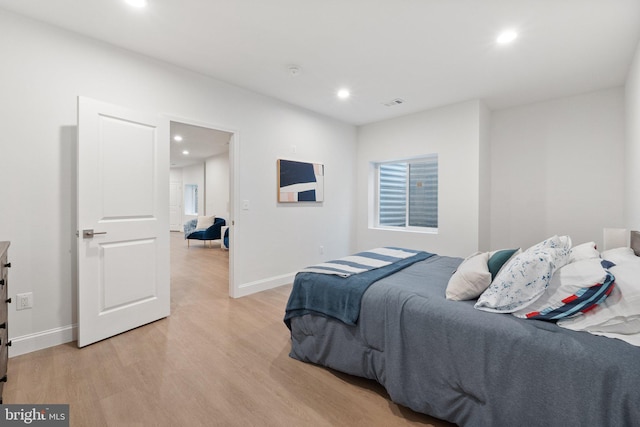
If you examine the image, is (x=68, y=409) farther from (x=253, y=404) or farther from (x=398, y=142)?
(x=398, y=142)

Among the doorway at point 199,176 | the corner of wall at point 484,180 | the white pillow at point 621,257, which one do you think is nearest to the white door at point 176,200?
the doorway at point 199,176

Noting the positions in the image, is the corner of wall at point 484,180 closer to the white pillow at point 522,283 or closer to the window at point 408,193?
the window at point 408,193

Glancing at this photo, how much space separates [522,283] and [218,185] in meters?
8.29

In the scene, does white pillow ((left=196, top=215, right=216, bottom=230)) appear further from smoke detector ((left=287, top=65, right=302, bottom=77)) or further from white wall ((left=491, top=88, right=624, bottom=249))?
white wall ((left=491, top=88, right=624, bottom=249))

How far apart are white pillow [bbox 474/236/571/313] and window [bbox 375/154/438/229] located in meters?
3.14

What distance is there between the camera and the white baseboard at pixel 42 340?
86.2 inches

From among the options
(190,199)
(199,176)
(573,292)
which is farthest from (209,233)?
(573,292)

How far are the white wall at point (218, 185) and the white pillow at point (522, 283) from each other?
7423mm

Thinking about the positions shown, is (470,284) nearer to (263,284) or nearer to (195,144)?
(263,284)

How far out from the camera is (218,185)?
859 centimetres

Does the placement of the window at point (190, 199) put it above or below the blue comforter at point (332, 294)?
above

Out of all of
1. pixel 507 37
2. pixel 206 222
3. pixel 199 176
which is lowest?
pixel 206 222

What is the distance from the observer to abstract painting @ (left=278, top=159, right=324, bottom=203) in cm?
404

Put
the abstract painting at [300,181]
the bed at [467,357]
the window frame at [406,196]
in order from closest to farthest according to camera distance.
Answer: the bed at [467,357]
the abstract painting at [300,181]
the window frame at [406,196]
